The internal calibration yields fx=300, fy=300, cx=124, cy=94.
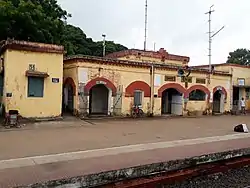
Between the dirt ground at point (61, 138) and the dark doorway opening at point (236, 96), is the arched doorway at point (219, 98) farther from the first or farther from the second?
the dirt ground at point (61, 138)

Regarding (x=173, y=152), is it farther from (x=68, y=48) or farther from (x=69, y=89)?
(x=68, y=48)

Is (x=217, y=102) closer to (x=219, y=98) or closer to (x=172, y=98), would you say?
(x=219, y=98)

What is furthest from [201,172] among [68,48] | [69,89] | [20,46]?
[68,48]

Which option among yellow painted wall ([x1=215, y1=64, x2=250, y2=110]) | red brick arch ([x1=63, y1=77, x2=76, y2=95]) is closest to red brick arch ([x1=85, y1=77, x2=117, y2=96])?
red brick arch ([x1=63, y1=77, x2=76, y2=95])

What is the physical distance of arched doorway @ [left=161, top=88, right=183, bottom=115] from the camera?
22.1 metres

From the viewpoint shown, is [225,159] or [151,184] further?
[225,159]

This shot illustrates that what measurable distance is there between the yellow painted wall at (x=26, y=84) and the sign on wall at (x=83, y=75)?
4.74 feet

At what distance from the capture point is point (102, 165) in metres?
6.80

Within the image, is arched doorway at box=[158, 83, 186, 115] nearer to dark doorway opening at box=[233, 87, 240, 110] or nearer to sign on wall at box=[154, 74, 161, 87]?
sign on wall at box=[154, 74, 161, 87]

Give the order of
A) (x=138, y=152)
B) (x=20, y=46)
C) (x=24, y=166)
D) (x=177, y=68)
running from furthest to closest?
(x=177, y=68)
(x=20, y=46)
(x=138, y=152)
(x=24, y=166)

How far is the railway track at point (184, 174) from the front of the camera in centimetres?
573

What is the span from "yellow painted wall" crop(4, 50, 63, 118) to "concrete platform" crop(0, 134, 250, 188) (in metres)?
8.53

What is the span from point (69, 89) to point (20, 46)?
195 inches

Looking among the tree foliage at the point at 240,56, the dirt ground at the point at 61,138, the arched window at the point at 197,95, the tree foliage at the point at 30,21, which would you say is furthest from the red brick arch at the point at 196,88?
the tree foliage at the point at 240,56
